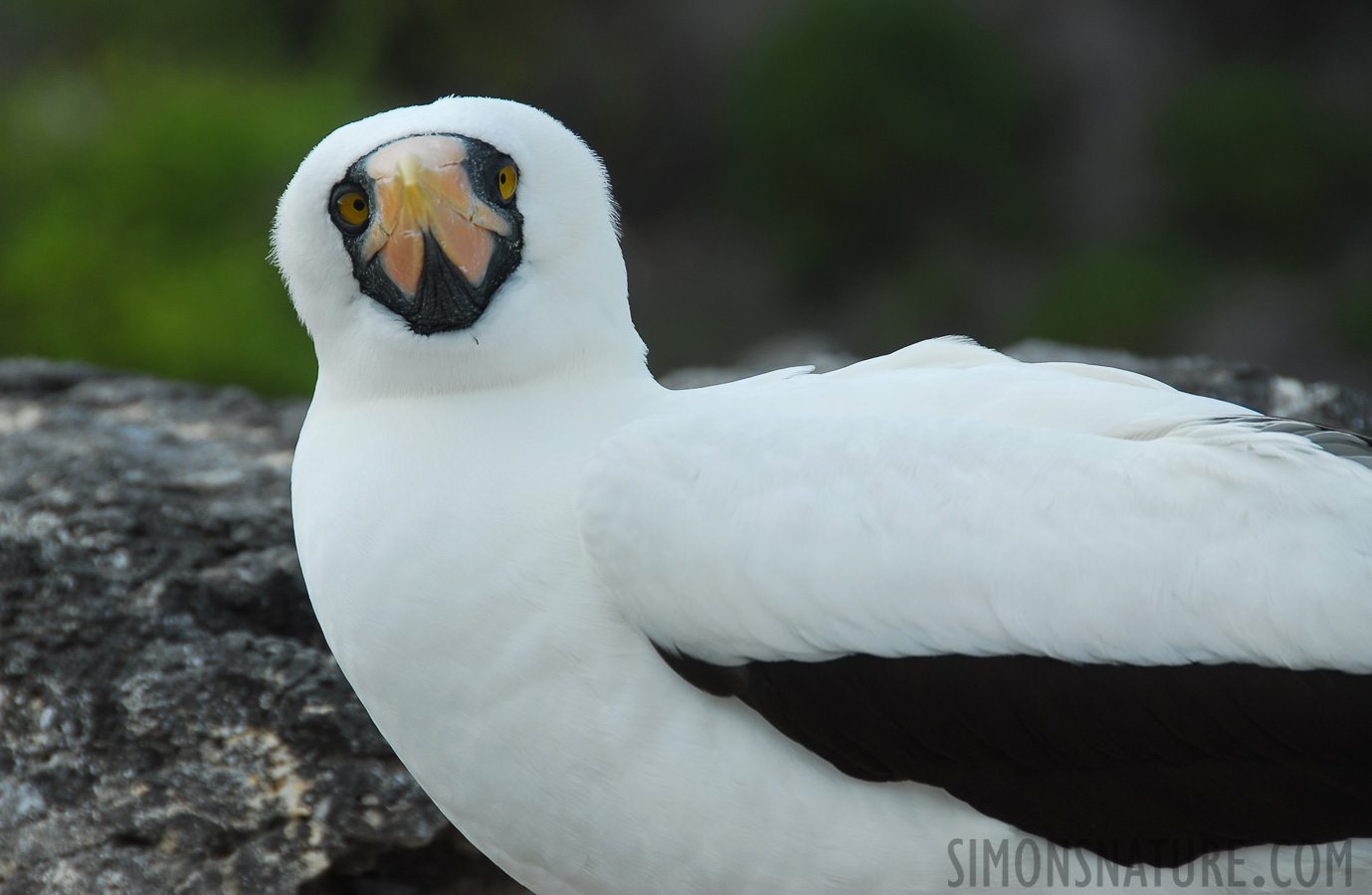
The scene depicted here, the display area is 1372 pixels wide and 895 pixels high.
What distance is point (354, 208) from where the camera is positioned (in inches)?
112

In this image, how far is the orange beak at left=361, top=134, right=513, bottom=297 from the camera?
2.70m

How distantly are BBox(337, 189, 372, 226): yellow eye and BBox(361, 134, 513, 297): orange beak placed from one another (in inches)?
2.4

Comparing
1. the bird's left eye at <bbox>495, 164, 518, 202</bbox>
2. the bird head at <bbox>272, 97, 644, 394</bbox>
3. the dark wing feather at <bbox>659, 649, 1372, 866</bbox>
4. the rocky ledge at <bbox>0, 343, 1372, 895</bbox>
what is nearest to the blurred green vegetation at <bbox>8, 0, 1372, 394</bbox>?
the rocky ledge at <bbox>0, 343, 1372, 895</bbox>

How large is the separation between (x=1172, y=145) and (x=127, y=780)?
13032mm

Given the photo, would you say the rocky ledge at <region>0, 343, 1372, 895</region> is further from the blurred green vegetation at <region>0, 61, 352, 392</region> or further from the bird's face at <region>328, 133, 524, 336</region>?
the blurred green vegetation at <region>0, 61, 352, 392</region>

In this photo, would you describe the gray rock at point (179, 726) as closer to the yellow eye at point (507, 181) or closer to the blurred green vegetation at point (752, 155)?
the yellow eye at point (507, 181)

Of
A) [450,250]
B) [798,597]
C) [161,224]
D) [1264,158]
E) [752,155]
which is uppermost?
[1264,158]

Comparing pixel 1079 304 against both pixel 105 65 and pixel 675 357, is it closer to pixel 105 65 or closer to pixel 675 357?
pixel 675 357

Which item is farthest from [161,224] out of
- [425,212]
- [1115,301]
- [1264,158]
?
[1264,158]

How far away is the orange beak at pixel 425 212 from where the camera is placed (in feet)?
8.86

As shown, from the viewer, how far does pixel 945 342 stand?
326cm

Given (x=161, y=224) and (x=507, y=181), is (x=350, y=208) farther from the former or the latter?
(x=161, y=224)

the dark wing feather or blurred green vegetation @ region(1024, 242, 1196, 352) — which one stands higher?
blurred green vegetation @ region(1024, 242, 1196, 352)

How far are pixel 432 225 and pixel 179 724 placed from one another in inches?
63.6
